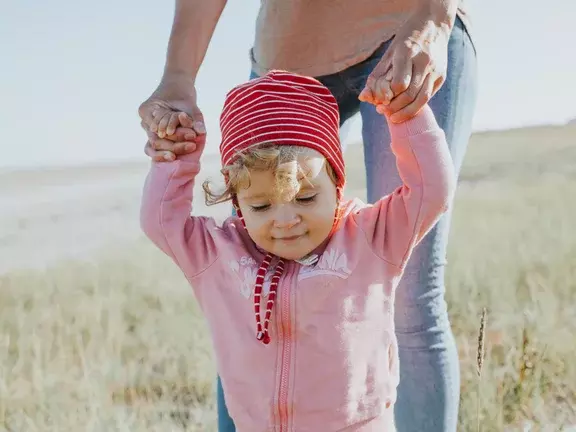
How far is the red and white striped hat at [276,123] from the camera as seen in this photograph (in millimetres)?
1250

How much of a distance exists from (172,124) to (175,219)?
172mm

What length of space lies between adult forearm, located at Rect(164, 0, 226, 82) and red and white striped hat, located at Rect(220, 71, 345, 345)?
19 centimetres

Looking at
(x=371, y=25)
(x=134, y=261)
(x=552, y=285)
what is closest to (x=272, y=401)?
(x=371, y=25)

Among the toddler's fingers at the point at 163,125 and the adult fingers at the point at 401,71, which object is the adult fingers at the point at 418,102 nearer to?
the adult fingers at the point at 401,71

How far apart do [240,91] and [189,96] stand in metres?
0.14

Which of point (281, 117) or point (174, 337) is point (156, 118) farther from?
point (174, 337)

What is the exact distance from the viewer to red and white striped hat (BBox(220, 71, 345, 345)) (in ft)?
4.10

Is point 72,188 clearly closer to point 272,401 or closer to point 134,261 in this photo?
point 134,261

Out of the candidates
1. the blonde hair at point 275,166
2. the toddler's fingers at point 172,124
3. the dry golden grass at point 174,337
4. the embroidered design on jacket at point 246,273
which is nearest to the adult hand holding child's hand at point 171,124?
the toddler's fingers at point 172,124

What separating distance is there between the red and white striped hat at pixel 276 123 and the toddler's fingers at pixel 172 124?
9 centimetres

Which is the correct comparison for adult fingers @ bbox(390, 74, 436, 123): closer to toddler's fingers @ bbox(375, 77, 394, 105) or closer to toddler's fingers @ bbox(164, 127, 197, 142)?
toddler's fingers @ bbox(375, 77, 394, 105)

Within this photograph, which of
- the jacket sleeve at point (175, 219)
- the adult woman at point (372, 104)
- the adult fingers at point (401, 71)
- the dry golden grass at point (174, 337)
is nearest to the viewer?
the adult fingers at point (401, 71)

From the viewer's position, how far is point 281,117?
1.26m

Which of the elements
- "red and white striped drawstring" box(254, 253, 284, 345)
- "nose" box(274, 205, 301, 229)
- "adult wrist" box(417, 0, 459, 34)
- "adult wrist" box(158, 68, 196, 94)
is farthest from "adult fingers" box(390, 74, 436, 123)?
"adult wrist" box(158, 68, 196, 94)
